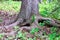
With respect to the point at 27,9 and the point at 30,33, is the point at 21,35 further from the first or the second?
the point at 27,9

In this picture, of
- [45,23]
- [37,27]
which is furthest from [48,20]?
[37,27]

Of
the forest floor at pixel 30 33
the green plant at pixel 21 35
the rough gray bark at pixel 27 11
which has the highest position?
the rough gray bark at pixel 27 11

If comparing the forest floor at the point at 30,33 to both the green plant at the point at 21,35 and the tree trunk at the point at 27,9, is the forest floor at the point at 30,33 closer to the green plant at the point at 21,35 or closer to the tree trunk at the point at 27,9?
the green plant at the point at 21,35

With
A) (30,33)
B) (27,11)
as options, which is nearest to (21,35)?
(30,33)

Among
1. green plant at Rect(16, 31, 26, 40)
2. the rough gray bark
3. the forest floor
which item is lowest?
the forest floor

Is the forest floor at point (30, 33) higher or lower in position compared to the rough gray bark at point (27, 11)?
lower

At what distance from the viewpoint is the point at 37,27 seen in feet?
30.1

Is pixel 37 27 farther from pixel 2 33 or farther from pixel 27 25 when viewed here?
pixel 2 33

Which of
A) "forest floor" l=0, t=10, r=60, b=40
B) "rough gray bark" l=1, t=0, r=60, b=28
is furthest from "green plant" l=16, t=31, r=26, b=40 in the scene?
"rough gray bark" l=1, t=0, r=60, b=28

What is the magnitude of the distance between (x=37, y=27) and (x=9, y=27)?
139 centimetres

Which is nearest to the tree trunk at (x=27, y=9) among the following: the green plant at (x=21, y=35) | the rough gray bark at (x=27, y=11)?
the rough gray bark at (x=27, y=11)

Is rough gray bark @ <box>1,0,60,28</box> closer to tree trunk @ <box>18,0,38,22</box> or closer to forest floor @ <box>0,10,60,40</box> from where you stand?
tree trunk @ <box>18,0,38,22</box>

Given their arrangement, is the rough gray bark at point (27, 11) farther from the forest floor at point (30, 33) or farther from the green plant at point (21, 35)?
the green plant at point (21, 35)

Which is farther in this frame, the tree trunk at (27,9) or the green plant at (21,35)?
the tree trunk at (27,9)
